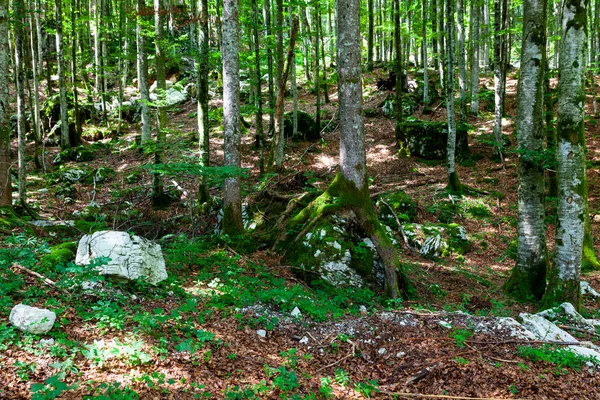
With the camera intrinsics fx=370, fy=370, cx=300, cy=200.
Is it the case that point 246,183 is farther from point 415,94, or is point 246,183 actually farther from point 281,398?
point 415,94

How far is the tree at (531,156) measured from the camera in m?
6.66

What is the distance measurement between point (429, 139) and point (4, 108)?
49.3 feet

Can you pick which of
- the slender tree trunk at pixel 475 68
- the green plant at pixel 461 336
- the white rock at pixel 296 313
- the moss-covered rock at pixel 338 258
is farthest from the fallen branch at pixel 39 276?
the slender tree trunk at pixel 475 68

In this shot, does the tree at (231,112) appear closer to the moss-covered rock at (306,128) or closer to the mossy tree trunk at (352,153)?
the mossy tree trunk at (352,153)

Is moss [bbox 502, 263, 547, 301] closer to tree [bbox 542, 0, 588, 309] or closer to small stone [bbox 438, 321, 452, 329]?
tree [bbox 542, 0, 588, 309]

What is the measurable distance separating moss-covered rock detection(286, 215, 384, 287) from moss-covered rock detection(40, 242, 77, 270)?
3655mm

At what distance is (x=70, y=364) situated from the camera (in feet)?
10.6

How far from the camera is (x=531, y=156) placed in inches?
257

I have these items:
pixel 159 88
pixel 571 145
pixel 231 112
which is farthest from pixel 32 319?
pixel 159 88

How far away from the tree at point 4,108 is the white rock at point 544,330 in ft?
34.5

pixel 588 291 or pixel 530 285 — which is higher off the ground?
pixel 530 285

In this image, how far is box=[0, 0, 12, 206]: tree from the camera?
8.10 metres

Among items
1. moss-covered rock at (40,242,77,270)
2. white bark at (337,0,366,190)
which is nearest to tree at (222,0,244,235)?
white bark at (337,0,366,190)

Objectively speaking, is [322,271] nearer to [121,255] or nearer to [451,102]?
[121,255]
